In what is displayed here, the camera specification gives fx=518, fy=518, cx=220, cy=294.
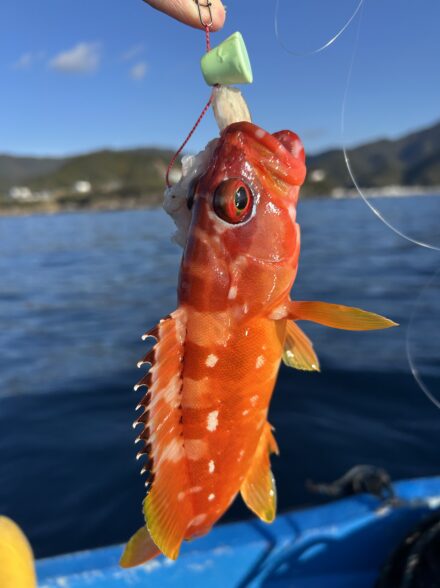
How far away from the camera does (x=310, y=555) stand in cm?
407

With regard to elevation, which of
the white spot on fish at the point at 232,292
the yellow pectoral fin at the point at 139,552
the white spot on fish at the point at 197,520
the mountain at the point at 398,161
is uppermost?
the mountain at the point at 398,161

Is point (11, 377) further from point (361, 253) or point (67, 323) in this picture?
point (361, 253)

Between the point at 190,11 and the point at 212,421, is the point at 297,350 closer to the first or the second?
the point at 212,421

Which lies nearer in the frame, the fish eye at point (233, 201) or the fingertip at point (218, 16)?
the fish eye at point (233, 201)

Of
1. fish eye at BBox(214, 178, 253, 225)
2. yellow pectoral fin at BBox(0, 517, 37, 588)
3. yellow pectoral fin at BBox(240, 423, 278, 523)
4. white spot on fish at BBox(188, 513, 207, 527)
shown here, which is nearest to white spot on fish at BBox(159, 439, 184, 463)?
white spot on fish at BBox(188, 513, 207, 527)

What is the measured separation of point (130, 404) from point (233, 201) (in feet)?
21.9

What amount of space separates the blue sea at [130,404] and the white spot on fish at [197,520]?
8.89ft

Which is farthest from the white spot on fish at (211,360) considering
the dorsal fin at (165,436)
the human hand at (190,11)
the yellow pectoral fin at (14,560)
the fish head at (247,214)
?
the yellow pectoral fin at (14,560)

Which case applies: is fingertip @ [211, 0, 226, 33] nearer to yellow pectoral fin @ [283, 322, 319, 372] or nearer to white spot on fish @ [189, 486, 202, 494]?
yellow pectoral fin @ [283, 322, 319, 372]

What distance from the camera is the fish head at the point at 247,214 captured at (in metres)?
2.04

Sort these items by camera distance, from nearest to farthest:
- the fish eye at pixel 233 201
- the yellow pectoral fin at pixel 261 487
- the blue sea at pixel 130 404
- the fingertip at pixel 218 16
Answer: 1. the fish eye at pixel 233 201
2. the fingertip at pixel 218 16
3. the yellow pectoral fin at pixel 261 487
4. the blue sea at pixel 130 404

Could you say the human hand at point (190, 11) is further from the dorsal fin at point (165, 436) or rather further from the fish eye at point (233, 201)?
the dorsal fin at point (165, 436)

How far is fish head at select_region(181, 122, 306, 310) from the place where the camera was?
80.1 inches

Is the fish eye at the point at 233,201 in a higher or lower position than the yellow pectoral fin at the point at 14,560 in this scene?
higher
